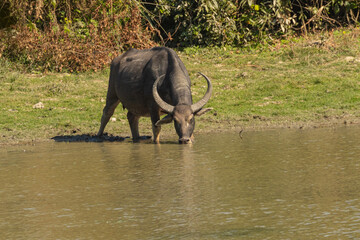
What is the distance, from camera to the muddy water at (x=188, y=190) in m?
5.24

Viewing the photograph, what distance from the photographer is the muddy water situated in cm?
524

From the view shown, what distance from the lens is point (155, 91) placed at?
34.1ft

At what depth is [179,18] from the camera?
62.8 feet

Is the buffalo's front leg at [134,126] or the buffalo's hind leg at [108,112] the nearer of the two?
the buffalo's front leg at [134,126]

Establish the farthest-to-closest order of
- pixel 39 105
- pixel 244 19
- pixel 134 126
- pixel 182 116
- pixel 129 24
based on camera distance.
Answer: pixel 244 19
pixel 129 24
pixel 39 105
pixel 134 126
pixel 182 116

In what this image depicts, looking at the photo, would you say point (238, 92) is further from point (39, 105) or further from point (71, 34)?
point (71, 34)

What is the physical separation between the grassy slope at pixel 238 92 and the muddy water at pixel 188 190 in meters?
1.98

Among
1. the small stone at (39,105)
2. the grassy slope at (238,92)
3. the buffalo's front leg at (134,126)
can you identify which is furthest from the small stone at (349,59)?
the small stone at (39,105)

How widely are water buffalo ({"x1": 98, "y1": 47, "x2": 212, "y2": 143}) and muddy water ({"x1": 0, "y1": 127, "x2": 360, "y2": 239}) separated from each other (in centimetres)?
47

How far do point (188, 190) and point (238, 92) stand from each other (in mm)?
7865

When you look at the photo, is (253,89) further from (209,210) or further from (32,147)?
A: (209,210)

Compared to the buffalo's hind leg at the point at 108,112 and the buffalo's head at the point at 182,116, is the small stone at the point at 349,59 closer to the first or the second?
the buffalo's hind leg at the point at 108,112

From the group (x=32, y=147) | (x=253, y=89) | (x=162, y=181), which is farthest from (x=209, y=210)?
(x=253, y=89)

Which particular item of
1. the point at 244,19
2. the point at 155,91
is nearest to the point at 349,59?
the point at 244,19
